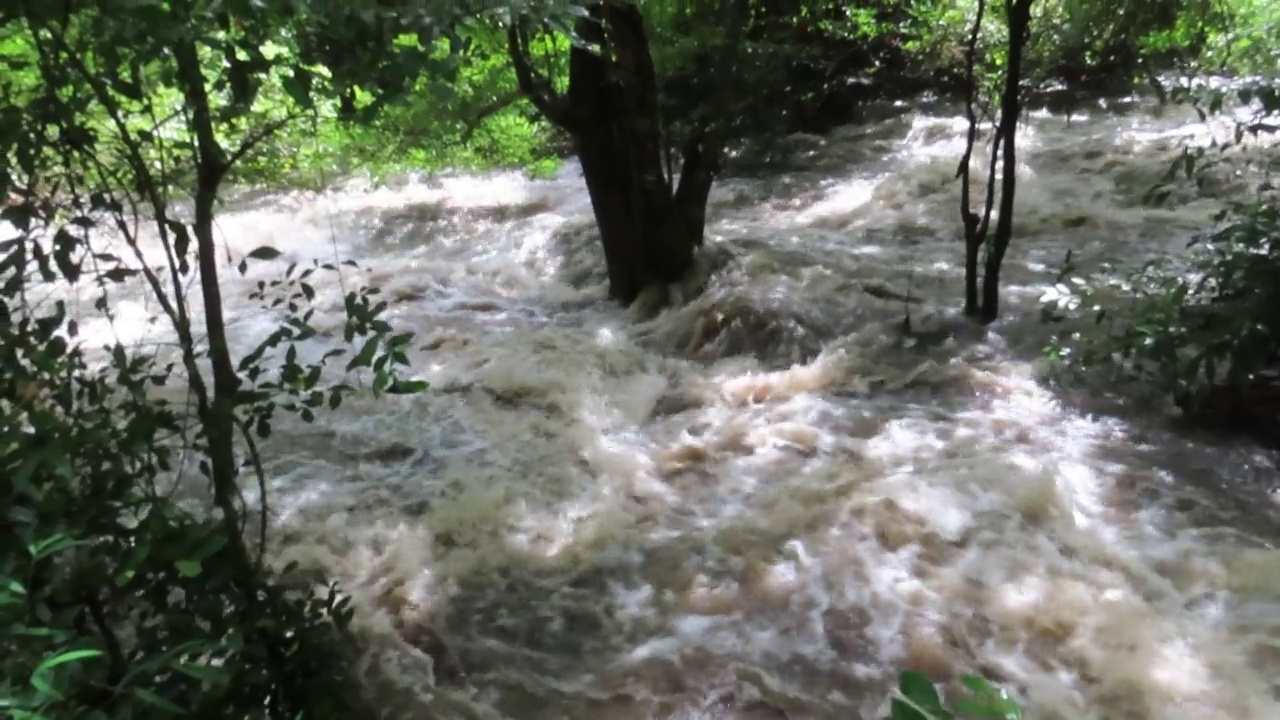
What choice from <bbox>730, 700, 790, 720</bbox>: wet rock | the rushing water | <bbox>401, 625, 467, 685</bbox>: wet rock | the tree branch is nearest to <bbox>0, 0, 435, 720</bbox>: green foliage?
<bbox>401, 625, 467, 685</bbox>: wet rock

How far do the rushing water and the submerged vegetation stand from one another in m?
0.36

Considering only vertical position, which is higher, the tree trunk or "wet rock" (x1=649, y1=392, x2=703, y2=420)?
the tree trunk

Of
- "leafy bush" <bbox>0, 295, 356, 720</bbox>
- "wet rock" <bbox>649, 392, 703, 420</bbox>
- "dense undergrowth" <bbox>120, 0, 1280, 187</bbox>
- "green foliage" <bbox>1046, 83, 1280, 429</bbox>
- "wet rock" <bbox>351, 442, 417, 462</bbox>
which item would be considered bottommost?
"wet rock" <bbox>649, 392, 703, 420</bbox>

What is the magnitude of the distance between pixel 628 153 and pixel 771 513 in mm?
3039

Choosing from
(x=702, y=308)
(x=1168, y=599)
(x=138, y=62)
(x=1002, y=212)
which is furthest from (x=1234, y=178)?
(x=138, y=62)

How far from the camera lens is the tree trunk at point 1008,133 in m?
4.68

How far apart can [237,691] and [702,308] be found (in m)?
4.08

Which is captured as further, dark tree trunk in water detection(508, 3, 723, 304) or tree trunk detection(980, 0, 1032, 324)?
dark tree trunk in water detection(508, 3, 723, 304)

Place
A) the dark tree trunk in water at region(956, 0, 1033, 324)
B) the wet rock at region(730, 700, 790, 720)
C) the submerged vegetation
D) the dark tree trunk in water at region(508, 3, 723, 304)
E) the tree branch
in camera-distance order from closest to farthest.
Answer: the submerged vegetation
the wet rock at region(730, 700, 790, 720)
the dark tree trunk in water at region(956, 0, 1033, 324)
the tree branch
the dark tree trunk in water at region(508, 3, 723, 304)

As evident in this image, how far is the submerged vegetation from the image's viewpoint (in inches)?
62.5

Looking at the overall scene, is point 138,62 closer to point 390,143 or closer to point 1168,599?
point 1168,599

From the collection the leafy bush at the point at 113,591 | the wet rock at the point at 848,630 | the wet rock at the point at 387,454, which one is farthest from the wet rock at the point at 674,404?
the leafy bush at the point at 113,591

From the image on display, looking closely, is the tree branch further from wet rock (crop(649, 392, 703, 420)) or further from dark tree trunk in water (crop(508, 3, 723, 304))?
wet rock (crop(649, 392, 703, 420))

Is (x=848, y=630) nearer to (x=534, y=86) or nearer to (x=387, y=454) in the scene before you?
(x=387, y=454)
